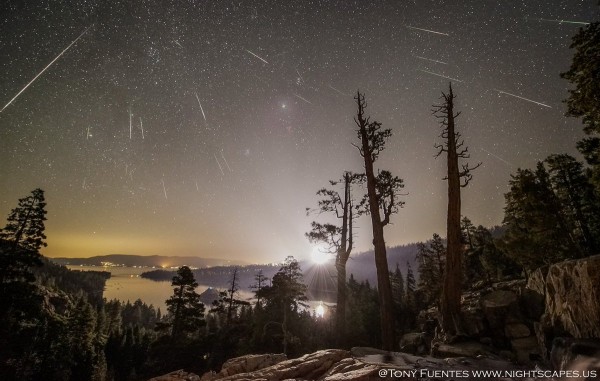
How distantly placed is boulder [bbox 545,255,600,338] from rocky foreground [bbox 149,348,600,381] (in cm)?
154

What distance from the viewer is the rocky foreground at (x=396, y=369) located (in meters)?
5.15

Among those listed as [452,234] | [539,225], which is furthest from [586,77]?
[539,225]

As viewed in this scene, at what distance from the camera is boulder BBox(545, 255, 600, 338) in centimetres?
616

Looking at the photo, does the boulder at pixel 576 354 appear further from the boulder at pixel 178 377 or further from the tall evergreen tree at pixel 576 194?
the tall evergreen tree at pixel 576 194

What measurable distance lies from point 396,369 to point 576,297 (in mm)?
4950

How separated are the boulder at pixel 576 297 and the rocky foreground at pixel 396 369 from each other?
154 cm

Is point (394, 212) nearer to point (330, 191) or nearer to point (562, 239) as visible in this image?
point (330, 191)

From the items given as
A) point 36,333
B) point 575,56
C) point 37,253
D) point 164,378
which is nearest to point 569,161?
point 575,56

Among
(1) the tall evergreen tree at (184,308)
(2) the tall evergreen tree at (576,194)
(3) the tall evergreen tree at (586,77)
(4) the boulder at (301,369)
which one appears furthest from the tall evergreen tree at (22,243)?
(2) the tall evergreen tree at (576,194)

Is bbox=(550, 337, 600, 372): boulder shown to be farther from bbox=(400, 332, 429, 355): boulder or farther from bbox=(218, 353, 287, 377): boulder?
bbox=(400, 332, 429, 355): boulder

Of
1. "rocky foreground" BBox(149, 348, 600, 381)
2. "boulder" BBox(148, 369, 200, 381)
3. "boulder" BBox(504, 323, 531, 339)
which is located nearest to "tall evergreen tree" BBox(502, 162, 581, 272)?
"boulder" BBox(504, 323, 531, 339)

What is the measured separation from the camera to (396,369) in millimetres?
5848

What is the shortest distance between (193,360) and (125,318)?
13529 cm

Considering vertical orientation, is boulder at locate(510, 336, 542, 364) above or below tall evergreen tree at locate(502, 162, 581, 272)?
below
